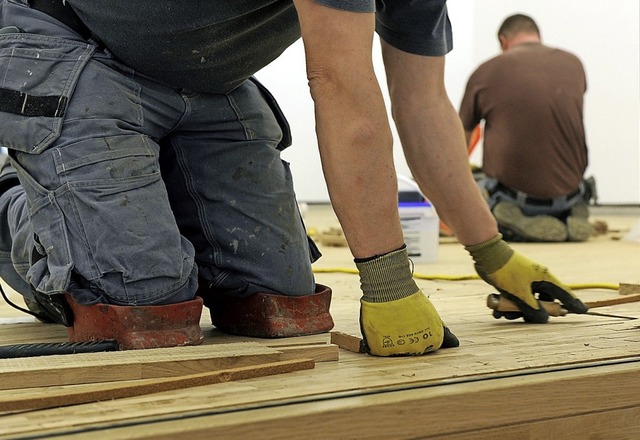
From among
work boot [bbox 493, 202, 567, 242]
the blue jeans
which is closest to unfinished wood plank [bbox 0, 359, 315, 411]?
the blue jeans

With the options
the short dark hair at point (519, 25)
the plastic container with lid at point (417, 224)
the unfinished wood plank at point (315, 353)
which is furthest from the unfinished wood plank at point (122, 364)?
the short dark hair at point (519, 25)

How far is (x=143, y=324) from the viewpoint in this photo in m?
1.63

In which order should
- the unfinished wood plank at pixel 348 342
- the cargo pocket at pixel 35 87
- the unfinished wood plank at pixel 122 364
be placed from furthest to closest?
the cargo pocket at pixel 35 87 < the unfinished wood plank at pixel 348 342 < the unfinished wood plank at pixel 122 364

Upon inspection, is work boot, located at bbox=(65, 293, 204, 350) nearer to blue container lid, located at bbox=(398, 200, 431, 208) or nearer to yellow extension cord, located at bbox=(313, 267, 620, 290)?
yellow extension cord, located at bbox=(313, 267, 620, 290)

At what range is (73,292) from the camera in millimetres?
1662

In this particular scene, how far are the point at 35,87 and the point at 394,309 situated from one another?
0.76m

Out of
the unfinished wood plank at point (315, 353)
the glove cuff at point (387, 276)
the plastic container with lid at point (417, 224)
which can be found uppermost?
the glove cuff at point (387, 276)

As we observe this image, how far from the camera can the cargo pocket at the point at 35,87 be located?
1.68 metres

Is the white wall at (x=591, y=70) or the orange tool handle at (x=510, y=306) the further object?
the white wall at (x=591, y=70)

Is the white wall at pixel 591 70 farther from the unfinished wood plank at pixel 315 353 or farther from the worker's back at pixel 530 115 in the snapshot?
the unfinished wood plank at pixel 315 353

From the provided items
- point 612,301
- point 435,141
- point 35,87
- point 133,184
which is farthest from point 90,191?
point 612,301

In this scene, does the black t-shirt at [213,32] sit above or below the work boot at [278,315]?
above

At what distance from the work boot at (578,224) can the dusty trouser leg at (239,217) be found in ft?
10.7

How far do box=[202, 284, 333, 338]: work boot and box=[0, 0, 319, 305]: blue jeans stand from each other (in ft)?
0.09
